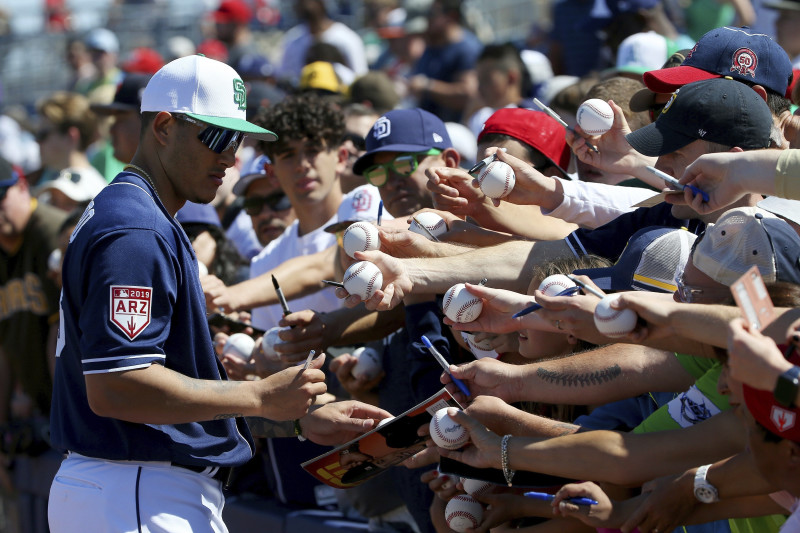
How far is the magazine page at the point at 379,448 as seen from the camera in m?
3.67

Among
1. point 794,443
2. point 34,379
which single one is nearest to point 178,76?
point 794,443

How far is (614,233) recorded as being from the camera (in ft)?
13.6

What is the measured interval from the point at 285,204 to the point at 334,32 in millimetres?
4058

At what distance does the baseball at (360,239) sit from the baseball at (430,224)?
394 millimetres

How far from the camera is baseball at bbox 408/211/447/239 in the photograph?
178 inches

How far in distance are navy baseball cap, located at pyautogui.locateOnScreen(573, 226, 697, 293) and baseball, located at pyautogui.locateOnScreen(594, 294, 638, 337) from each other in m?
0.69

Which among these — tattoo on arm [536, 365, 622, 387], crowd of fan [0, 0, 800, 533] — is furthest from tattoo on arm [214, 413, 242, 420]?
tattoo on arm [536, 365, 622, 387]

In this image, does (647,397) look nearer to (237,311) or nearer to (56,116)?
(237,311)

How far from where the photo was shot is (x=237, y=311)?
5.57 meters

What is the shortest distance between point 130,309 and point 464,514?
4.48 feet

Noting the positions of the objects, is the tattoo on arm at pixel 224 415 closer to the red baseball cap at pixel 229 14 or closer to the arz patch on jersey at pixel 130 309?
the arz patch on jersey at pixel 130 309

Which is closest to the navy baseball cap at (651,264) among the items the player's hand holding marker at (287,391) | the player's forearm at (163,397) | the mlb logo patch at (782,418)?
the mlb logo patch at (782,418)

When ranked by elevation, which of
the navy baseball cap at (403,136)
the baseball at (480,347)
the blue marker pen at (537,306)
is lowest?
the baseball at (480,347)

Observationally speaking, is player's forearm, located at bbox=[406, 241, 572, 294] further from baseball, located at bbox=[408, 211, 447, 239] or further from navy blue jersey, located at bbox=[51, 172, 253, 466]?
navy blue jersey, located at bbox=[51, 172, 253, 466]
